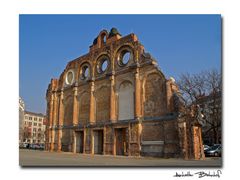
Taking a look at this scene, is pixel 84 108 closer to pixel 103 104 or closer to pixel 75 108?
pixel 75 108

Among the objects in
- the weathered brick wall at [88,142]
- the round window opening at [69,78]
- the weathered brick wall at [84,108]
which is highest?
the round window opening at [69,78]

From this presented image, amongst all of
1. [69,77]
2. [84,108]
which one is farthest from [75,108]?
[69,77]

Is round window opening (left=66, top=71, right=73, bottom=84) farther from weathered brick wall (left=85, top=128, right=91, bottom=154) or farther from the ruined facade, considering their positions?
weathered brick wall (left=85, top=128, right=91, bottom=154)

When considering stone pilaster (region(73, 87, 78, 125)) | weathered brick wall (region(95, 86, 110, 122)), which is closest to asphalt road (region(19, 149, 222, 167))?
weathered brick wall (region(95, 86, 110, 122))

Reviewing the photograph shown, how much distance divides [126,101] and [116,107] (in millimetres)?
890

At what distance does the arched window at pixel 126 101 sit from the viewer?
1662cm

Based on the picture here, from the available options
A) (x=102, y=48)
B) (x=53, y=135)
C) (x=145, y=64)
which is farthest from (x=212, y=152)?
(x=53, y=135)

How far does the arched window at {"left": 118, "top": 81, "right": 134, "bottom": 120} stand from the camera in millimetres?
16625

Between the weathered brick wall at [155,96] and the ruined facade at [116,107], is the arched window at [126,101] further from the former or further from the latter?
the weathered brick wall at [155,96]

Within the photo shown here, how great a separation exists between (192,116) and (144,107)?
316cm

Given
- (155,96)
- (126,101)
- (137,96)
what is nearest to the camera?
(155,96)

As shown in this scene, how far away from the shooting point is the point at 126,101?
55.9 feet

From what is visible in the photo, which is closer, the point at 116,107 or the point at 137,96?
the point at 137,96

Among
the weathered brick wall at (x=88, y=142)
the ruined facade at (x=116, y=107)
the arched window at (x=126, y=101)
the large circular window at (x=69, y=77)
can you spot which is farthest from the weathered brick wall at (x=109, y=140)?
the large circular window at (x=69, y=77)
